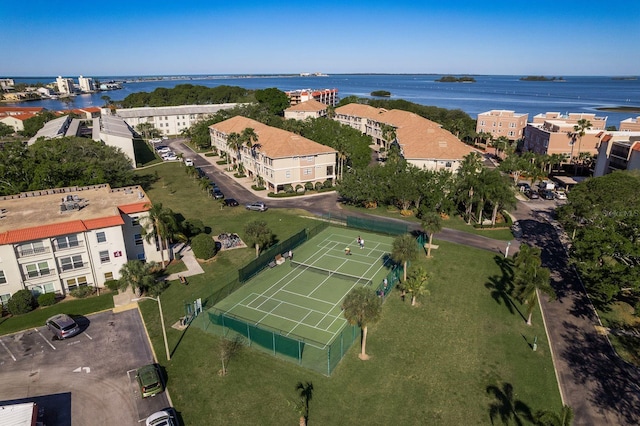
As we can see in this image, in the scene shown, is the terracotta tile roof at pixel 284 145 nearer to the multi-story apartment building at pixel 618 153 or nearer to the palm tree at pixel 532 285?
the palm tree at pixel 532 285

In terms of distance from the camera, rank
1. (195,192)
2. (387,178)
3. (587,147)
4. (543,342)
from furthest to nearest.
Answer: (587,147), (195,192), (387,178), (543,342)

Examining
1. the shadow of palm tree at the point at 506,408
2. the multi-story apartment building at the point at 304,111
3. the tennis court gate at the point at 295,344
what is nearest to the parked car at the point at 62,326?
the tennis court gate at the point at 295,344

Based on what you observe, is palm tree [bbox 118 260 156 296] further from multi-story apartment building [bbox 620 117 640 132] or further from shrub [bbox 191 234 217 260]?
multi-story apartment building [bbox 620 117 640 132]

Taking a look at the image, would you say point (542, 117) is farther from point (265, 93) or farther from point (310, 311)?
point (310, 311)

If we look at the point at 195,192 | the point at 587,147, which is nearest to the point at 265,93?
the point at 195,192

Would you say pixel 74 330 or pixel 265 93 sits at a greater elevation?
pixel 265 93

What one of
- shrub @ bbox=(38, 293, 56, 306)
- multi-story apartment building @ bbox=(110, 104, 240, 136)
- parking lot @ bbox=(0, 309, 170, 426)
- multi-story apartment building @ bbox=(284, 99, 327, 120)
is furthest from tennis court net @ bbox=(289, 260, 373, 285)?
multi-story apartment building @ bbox=(110, 104, 240, 136)
